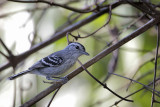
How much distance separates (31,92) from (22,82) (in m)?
0.54

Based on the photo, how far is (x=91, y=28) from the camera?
4.73 metres

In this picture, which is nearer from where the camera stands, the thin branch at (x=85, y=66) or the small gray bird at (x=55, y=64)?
the thin branch at (x=85, y=66)

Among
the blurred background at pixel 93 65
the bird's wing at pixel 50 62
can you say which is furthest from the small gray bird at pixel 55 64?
the blurred background at pixel 93 65

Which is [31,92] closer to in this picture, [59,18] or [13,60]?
[13,60]

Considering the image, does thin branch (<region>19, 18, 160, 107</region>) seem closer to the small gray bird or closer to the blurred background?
the small gray bird

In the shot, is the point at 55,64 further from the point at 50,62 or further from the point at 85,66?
the point at 85,66

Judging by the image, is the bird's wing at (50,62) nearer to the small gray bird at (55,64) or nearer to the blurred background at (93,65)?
the small gray bird at (55,64)

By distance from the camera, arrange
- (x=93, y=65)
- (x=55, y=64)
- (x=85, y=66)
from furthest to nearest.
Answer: (x=93, y=65) < (x=55, y=64) < (x=85, y=66)

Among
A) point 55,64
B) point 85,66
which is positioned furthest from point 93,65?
point 85,66

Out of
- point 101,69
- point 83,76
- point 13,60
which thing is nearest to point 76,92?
point 83,76

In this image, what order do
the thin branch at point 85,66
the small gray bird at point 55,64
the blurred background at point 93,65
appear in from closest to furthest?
the thin branch at point 85,66, the small gray bird at point 55,64, the blurred background at point 93,65

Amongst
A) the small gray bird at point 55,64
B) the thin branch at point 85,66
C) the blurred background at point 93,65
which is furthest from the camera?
the blurred background at point 93,65

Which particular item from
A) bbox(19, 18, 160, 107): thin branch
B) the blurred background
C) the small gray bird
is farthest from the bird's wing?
bbox(19, 18, 160, 107): thin branch

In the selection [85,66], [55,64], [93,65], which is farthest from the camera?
[93,65]
